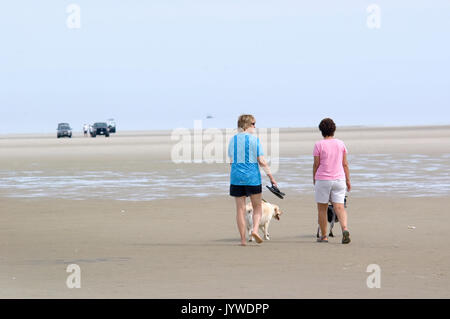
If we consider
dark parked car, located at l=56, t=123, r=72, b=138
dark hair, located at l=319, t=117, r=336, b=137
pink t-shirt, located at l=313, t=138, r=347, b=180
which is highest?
dark hair, located at l=319, t=117, r=336, b=137

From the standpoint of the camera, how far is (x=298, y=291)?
31.0ft

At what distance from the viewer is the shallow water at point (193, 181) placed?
23.5m

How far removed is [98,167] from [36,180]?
26.1 feet

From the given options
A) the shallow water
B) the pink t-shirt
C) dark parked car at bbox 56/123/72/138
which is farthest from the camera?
dark parked car at bbox 56/123/72/138

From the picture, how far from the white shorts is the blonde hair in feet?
4.35

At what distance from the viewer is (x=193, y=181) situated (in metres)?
28.5

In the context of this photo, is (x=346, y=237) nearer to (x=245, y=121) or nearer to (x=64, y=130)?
(x=245, y=121)

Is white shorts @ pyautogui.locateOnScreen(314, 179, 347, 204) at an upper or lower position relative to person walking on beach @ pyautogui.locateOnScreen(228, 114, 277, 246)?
lower

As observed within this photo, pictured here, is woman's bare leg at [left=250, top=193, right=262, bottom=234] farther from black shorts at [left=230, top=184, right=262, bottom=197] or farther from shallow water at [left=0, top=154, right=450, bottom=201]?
shallow water at [left=0, top=154, right=450, bottom=201]

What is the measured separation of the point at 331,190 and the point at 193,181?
591 inches

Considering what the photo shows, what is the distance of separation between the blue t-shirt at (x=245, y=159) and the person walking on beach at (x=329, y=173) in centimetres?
88

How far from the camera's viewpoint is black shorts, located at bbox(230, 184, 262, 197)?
13.5 m

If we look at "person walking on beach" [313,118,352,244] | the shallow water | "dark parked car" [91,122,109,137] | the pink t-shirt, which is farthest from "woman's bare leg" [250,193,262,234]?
"dark parked car" [91,122,109,137]
